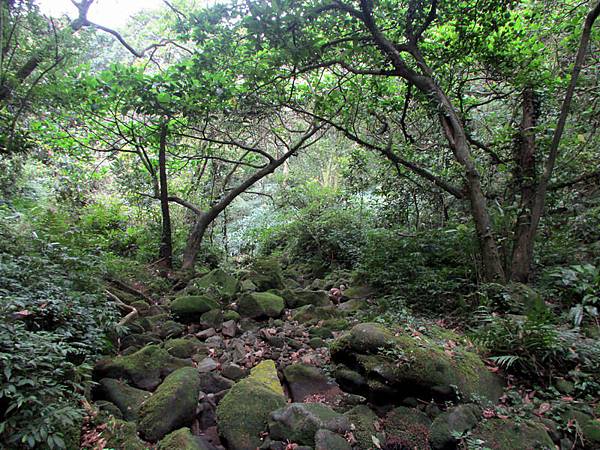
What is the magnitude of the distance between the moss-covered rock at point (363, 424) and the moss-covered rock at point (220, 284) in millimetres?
3628

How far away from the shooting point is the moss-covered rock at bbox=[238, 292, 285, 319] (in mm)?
5879

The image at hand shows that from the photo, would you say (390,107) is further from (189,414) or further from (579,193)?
(189,414)

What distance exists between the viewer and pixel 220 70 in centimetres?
605

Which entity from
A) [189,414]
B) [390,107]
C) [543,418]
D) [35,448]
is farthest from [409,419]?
[390,107]

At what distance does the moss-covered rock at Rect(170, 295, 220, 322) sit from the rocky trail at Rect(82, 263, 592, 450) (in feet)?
2.06

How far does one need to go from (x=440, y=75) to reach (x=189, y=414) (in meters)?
6.34

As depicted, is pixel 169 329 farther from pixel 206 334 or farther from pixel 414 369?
pixel 414 369

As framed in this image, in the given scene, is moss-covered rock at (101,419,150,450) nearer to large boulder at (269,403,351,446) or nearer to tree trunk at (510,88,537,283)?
large boulder at (269,403,351,446)

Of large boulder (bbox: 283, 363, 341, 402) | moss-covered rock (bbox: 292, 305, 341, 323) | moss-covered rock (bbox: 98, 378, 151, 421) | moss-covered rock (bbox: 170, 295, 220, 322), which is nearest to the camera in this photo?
moss-covered rock (bbox: 98, 378, 151, 421)

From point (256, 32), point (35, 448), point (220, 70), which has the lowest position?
point (35, 448)

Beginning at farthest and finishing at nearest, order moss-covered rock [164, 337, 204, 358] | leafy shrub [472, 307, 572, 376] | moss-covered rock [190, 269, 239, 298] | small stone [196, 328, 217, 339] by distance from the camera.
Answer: moss-covered rock [190, 269, 239, 298], small stone [196, 328, 217, 339], moss-covered rock [164, 337, 204, 358], leafy shrub [472, 307, 572, 376]

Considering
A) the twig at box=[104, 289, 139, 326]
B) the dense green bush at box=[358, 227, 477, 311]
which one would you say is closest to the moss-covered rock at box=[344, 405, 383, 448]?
the dense green bush at box=[358, 227, 477, 311]

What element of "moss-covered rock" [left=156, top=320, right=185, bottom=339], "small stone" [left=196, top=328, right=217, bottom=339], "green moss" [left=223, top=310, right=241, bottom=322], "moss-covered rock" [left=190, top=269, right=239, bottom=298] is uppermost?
"moss-covered rock" [left=190, top=269, right=239, bottom=298]

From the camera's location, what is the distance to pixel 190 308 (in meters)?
5.64
